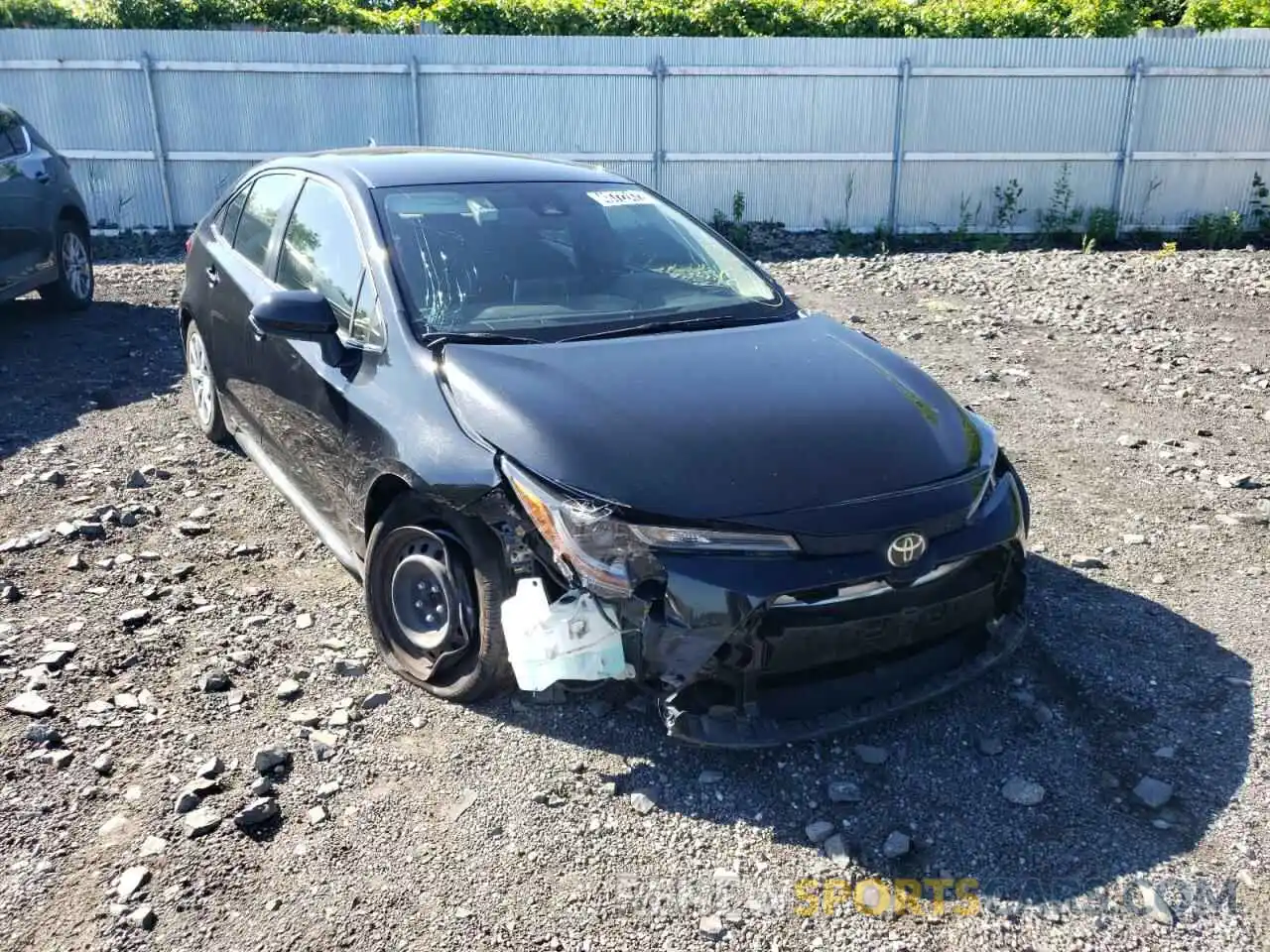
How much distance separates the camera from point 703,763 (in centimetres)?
322

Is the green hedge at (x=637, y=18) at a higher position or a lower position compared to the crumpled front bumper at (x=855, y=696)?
higher

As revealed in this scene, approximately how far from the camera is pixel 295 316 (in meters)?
3.73

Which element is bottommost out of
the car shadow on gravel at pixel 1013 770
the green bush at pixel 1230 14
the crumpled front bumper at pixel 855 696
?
the car shadow on gravel at pixel 1013 770

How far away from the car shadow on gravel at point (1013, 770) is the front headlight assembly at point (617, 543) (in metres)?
0.67

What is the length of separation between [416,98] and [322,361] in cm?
972

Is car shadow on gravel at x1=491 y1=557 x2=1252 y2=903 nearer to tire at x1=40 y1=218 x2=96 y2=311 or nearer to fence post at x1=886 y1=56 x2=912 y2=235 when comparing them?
tire at x1=40 y1=218 x2=96 y2=311

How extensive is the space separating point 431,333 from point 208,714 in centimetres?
145

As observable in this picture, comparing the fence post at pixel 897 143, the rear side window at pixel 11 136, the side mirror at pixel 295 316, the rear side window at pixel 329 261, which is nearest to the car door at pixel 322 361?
the rear side window at pixel 329 261

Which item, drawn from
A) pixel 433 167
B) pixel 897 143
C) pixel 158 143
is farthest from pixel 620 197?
pixel 158 143

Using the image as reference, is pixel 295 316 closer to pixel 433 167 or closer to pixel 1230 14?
pixel 433 167

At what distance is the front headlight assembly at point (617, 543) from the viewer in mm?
2914

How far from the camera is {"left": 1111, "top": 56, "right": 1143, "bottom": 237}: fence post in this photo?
12.7m

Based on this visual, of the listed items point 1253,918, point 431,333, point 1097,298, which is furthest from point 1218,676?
point 1097,298

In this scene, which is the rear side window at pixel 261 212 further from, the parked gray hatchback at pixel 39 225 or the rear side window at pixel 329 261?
the parked gray hatchback at pixel 39 225
